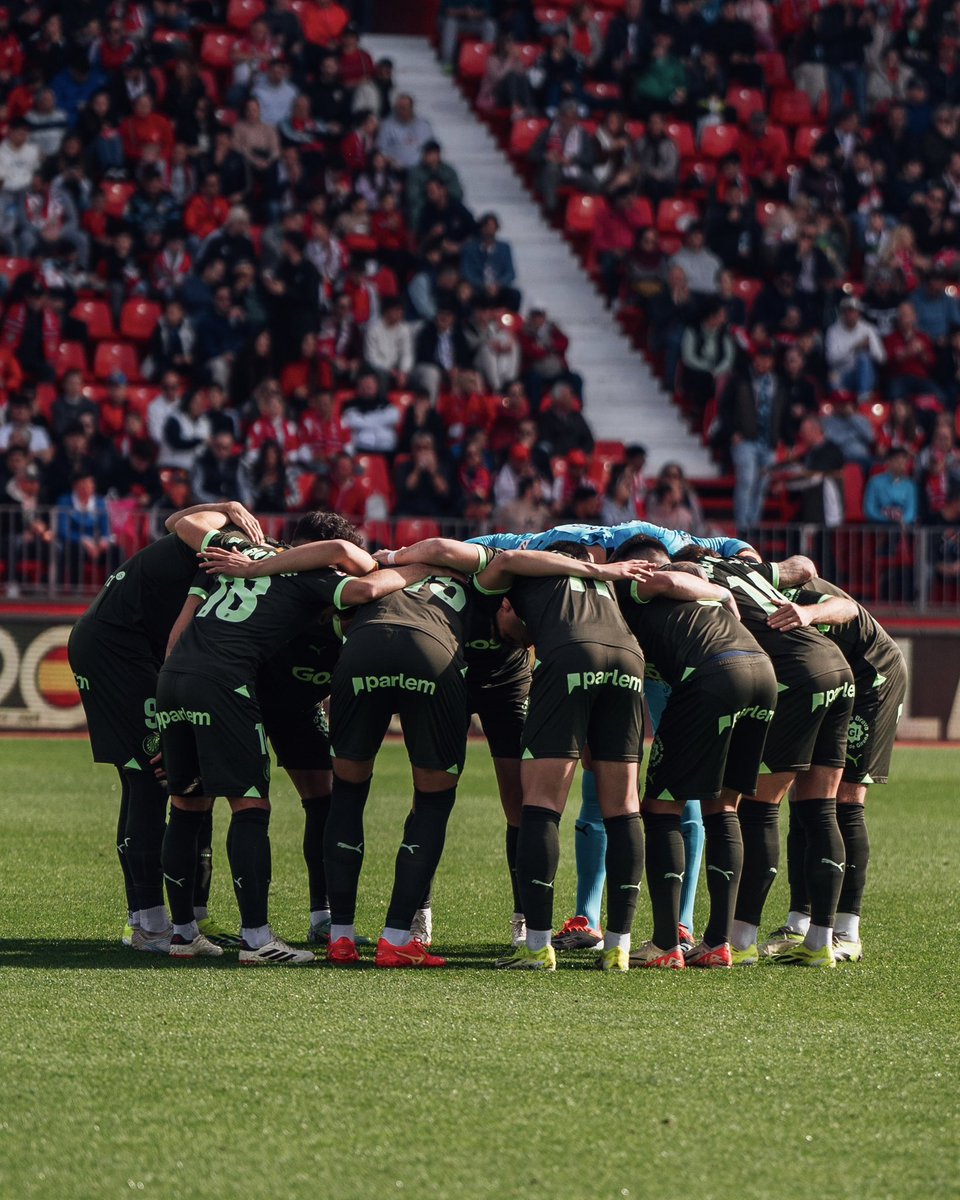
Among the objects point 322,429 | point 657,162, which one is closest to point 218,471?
point 322,429

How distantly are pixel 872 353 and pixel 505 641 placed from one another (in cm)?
1510

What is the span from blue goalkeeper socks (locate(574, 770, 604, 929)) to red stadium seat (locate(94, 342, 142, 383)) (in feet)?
42.1

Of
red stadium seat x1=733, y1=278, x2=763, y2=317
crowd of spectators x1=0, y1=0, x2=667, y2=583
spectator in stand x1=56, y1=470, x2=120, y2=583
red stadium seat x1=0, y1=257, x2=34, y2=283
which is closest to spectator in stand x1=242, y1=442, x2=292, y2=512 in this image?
crowd of spectators x1=0, y1=0, x2=667, y2=583

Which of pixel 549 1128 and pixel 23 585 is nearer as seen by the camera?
pixel 549 1128

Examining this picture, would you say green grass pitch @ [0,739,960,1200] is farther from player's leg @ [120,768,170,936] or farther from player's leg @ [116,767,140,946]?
player's leg @ [120,768,170,936]

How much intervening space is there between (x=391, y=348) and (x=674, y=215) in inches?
214

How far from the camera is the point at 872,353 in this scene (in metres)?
22.1

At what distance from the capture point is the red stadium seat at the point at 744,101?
2519 cm

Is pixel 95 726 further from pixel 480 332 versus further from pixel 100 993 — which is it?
pixel 480 332

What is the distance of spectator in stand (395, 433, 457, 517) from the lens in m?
18.2

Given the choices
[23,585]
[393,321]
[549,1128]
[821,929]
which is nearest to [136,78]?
[393,321]

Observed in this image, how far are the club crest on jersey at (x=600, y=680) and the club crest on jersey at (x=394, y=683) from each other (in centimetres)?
59

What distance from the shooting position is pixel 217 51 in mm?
22875

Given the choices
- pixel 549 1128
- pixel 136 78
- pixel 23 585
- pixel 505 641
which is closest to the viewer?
pixel 549 1128
